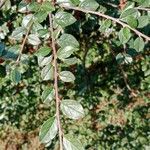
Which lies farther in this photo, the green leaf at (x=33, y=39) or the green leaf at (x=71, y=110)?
the green leaf at (x=33, y=39)

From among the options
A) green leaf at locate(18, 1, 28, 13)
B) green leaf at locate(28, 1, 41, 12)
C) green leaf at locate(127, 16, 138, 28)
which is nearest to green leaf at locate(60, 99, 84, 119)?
green leaf at locate(127, 16, 138, 28)

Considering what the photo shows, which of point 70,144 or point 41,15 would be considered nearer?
point 70,144

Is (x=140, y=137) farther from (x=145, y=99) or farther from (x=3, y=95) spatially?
(x=3, y=95)

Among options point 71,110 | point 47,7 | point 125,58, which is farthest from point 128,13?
point 125,58

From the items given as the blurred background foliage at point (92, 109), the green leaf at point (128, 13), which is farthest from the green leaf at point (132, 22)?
the blurred background foliage at point (92, 109)

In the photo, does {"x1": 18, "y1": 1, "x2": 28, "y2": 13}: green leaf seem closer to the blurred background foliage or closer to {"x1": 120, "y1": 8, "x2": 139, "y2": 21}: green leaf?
{"x1": 120, "y1": 8, "x2": 139, "y2": 21}: green leaf

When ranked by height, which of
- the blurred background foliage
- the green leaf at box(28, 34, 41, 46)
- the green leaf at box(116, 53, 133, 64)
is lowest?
the blurred background foliage

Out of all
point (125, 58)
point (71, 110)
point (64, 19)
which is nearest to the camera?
point (71, 110)

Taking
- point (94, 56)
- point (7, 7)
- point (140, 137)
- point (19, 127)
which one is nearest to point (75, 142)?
point (7, 7)

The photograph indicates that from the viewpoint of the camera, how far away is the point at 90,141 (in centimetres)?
369

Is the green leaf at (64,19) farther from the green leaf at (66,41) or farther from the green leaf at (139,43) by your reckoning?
the green leaf at (139,43)

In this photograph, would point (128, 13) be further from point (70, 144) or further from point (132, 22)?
point (70, 144)

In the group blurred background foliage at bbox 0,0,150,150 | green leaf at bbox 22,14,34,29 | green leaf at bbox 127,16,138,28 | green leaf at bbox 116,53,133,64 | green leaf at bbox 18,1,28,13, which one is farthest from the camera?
blurred background foliage at bbox 0,0,150,150

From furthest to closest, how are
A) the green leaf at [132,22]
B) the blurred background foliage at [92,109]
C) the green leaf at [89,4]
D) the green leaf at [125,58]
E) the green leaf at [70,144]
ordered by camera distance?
the blurred background foliage at [92,109] < the green leaf at [125,58] < the green leaf at [89,4] < the green leaf at [132,22] < the green leaf at [70,144]
